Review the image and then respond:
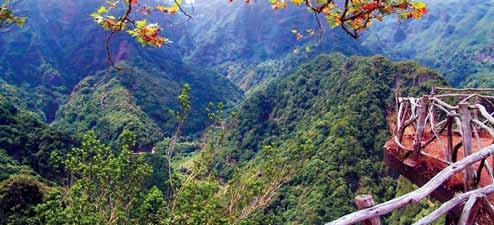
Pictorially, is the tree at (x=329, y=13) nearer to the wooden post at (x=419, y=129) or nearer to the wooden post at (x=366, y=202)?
the wooden post at (x=419, y=129)

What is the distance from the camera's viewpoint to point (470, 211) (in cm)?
188

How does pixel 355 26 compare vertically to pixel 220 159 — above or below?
above

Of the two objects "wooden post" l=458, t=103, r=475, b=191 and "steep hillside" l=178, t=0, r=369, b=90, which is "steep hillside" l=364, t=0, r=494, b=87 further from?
"wooden post" l=458, t=103, r=475, b=191

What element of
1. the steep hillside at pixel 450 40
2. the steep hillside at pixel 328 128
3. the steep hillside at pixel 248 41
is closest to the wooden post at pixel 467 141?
the steep hillside at pixel 328 128

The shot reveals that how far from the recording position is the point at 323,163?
3300cm

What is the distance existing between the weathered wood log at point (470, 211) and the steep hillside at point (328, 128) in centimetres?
1475

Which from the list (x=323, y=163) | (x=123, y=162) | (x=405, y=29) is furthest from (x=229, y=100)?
(x=123, y=162)

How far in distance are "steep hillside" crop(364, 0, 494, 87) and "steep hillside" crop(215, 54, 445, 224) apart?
24480mm

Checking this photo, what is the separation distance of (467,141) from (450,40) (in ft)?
352

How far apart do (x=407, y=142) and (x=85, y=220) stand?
16.5 feet

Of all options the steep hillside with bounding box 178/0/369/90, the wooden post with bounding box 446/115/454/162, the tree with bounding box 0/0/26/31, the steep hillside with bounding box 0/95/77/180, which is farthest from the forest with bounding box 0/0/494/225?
the steep hillside with bounding box 178/0/369/90

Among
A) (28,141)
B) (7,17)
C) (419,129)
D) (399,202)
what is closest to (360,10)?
(399,202)

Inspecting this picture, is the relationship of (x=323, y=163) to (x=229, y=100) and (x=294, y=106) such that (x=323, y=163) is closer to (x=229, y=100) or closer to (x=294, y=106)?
(x=294, y=106)

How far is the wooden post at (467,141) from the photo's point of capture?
298cm
